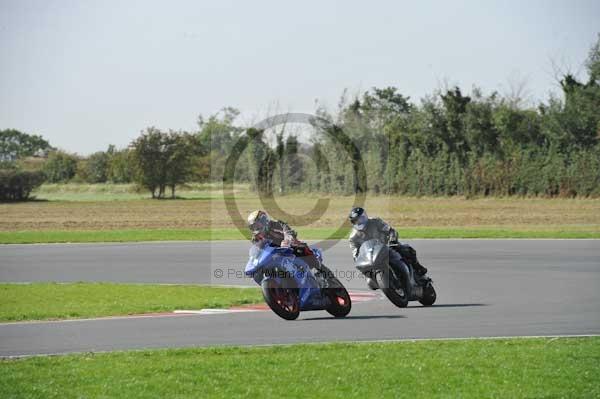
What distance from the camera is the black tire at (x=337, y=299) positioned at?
15484 millimetres

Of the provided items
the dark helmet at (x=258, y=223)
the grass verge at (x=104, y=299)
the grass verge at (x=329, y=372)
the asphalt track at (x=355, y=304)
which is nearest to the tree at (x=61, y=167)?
the asphalt track at (x=355, y=304)

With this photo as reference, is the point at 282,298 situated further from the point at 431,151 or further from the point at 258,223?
the point at 431,151

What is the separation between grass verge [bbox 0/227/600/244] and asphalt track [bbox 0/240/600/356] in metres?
4.33

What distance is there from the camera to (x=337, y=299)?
15523 millimetres

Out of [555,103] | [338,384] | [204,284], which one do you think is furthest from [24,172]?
[338,384]

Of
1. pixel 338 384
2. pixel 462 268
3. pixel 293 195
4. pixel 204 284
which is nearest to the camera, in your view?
pixel 338 384

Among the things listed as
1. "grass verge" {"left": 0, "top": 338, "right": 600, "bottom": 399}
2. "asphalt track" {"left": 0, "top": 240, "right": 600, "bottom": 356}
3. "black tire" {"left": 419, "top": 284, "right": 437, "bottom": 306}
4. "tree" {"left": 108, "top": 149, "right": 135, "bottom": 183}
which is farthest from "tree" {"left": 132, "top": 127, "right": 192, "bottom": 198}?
"grass verge" {"left": 0, "top": 338, "right": 600, "bottom": 399}

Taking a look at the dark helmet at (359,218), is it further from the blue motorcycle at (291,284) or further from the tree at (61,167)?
the tree at (61,167)

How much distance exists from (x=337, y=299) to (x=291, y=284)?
801 millimetres

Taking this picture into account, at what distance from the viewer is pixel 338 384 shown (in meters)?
10.1

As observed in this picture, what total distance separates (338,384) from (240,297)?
903 centimetres

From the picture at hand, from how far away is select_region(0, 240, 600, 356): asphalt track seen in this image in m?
13.5

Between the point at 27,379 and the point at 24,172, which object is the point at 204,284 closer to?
the point at 27,379

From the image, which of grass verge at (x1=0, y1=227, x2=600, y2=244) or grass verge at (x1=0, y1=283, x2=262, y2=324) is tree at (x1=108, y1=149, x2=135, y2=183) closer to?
grass verge at (x1=0, y1=227, x2=600, y2=244)
